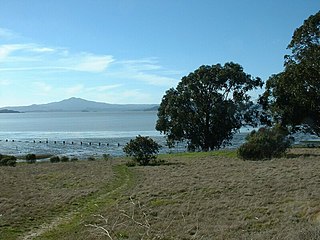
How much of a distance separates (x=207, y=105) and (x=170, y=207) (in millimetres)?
38521

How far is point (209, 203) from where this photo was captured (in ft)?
52.9

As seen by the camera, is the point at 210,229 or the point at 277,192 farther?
the point at 277,192

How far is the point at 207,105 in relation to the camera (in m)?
53.7

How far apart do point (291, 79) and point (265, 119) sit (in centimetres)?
1583

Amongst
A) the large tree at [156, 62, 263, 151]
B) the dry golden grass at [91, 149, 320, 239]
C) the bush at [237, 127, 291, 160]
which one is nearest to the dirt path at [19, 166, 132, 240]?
the dry golden grass at [91, 149, 320, 239]

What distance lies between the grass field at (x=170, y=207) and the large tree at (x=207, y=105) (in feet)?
85.8

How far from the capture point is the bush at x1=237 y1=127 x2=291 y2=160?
36312mm

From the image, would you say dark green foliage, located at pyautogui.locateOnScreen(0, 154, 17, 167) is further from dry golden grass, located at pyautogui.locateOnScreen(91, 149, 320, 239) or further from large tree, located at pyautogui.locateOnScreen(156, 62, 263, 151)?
dry golden grass, located at pyautogui.locateOnScreen(91, 149, 320, 239)

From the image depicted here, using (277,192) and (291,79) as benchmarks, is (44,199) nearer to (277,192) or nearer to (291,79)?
(277,192)

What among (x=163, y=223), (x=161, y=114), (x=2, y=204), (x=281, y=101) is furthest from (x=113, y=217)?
(x=161, y=114)

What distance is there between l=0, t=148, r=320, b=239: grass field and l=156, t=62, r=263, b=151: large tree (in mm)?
26155

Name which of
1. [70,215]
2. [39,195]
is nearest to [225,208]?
[70,215]

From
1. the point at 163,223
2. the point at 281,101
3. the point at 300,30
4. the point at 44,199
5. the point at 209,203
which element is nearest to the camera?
the point at 163,223

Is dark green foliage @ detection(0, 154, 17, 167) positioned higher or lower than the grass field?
higher
